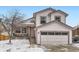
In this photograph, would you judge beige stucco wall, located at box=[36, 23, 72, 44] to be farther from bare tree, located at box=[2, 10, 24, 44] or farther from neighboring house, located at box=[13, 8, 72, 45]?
bare tree, located at box=[2, 10, 24, 44]

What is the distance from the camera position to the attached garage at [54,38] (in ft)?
10.9

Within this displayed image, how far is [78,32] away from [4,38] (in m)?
0.87

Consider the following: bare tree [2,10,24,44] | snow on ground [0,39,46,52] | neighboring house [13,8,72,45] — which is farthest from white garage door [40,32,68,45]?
bare tree [2,10,24,44]

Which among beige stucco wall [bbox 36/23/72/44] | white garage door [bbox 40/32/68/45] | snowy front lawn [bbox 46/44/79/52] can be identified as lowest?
snowy front lawn [bbox 46/44/79/52]

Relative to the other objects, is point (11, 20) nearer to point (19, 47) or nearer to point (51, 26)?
point (19, 47)

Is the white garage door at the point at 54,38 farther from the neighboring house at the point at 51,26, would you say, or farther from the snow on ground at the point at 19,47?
the snow on ground at the point at 19,47

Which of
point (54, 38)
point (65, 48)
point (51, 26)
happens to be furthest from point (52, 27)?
point (65, 48)

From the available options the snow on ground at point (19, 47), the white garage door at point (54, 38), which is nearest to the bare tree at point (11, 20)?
the snow on ground at point (19, 47)

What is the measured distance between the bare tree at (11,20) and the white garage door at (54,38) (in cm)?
34

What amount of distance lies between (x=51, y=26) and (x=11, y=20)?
0.47 m

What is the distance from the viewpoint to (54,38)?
10.9 ft

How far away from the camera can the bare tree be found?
3.32 meters
